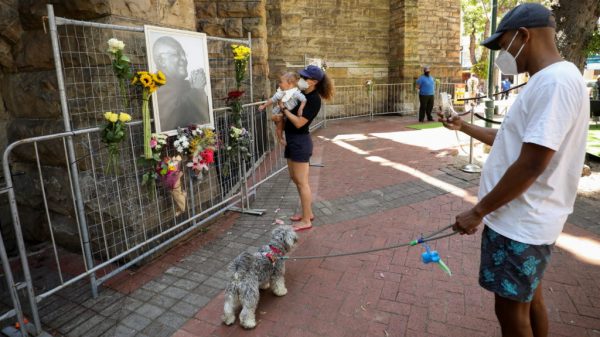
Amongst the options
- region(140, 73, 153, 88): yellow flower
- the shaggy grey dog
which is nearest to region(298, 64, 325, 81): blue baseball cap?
region(140, 73, 153, 88): yellow flower

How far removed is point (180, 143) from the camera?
4.02 metres

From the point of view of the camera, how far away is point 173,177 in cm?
396

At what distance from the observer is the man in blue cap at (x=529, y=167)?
1.64m

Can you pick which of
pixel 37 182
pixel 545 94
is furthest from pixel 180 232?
pixel 545 94

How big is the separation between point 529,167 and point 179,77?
3.45 m

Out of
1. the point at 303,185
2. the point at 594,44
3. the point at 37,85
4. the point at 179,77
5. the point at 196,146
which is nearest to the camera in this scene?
the point at 37,85

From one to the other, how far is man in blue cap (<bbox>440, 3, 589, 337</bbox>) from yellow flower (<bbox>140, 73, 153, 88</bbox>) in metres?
2.74

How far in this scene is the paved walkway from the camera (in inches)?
114

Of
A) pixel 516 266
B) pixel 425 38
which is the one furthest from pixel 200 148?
pixel 425 38

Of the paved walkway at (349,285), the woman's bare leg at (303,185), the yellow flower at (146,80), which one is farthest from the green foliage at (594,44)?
the yellow flower at (146,80)

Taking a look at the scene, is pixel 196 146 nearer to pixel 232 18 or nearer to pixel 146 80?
pixel 146 80

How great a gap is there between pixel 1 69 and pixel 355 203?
15.3ft

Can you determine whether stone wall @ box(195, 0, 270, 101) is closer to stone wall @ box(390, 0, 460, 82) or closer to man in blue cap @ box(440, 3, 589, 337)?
man in blue cap @ box(440, 3, 589, 337)

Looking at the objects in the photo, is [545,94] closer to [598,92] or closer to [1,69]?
[1,69]
